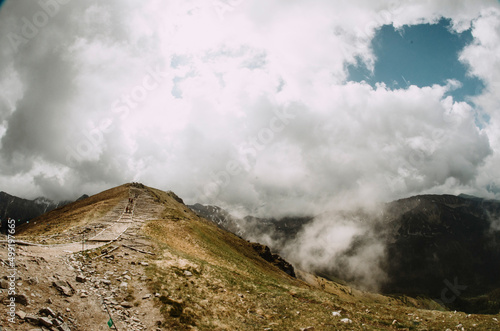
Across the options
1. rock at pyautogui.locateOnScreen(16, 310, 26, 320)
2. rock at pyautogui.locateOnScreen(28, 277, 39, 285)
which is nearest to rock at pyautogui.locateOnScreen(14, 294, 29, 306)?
rock at pyautogui.locateOnScreen(16, 310, 26, 320)

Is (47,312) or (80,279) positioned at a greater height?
(80,279)

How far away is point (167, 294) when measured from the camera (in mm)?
18172

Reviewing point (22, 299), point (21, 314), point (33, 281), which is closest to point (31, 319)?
point (21, 314)

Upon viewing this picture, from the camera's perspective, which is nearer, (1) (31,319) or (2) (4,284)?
(1) (31,319)

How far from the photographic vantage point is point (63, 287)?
48.7 feet

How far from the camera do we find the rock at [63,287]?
14594 millimetres

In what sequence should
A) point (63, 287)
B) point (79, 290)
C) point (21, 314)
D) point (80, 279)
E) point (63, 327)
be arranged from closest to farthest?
point (21, 314), point (63, 327), point (63, 287), point (79, 290), point (80, 279)

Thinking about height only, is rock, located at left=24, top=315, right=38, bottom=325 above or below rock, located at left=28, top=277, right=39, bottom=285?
below

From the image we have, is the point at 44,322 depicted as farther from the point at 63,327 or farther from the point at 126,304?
the point at 126,304

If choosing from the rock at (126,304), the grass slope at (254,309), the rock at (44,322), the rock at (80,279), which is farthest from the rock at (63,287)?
the grass slope at (254,309)

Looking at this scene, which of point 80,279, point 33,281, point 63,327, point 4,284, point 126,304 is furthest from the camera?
point 80,279

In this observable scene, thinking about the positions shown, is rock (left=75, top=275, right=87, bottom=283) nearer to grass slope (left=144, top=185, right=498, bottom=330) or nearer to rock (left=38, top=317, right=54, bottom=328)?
grass slope (left=144, top=185, right=498, bottom=330)

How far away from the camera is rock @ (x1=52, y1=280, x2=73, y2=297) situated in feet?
47.9

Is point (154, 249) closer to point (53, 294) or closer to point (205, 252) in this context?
point (205, 252)
